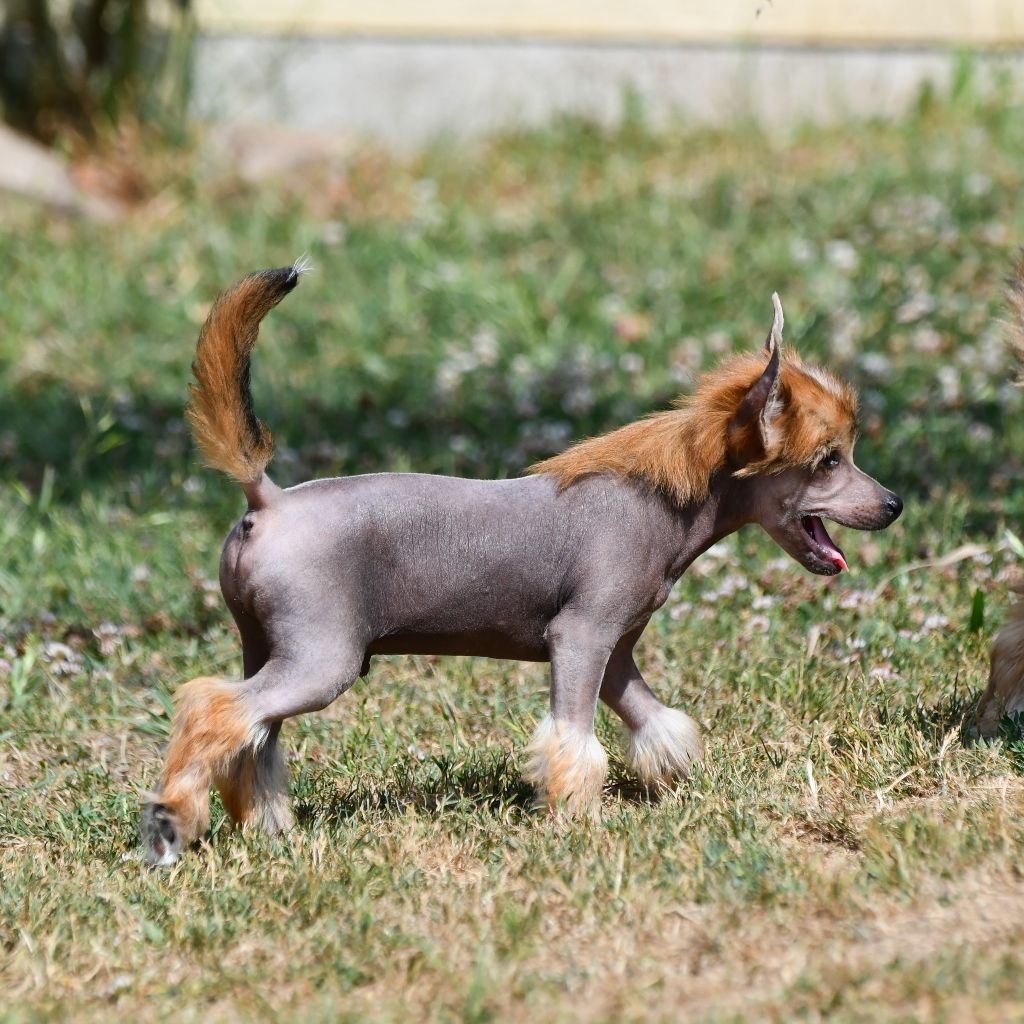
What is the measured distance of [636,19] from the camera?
36.6 ft

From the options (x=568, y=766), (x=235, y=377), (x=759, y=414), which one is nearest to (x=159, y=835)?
(x=568, y=766)

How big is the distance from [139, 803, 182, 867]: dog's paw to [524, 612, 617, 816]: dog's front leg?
0.87 metres

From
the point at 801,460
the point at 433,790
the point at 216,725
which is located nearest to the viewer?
the point at 216,725

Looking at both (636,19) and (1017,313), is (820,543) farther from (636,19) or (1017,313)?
(636,19)

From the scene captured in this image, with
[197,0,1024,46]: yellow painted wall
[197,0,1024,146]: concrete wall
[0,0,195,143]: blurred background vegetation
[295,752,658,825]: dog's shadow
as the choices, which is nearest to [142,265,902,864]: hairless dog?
[295,752,658,825]: dog's shadow

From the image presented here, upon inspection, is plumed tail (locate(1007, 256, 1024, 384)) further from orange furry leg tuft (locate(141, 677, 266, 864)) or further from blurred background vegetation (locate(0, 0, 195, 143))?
blurred background vegetation (locate(0, 0, 195, 143))

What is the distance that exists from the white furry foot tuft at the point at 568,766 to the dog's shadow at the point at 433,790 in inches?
8.7

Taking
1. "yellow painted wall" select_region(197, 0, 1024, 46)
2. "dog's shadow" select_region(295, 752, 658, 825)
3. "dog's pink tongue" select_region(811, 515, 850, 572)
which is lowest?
"dog's shadow" select_region(295, 752, 658, 825)

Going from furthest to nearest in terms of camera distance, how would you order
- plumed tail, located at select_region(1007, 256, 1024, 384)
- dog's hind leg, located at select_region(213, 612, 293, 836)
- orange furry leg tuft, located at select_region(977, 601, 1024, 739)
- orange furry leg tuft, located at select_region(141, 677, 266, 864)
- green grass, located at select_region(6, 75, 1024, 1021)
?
1. plumed tail, located at select_region(1007, 256, 1024, 384)
2. orange furry leg tuft, located at select_region(977, 601, 1024, 739)
3. dog's hind leg, located at select_region(213, 612, 293, 836)
4. orange furry leg tuft, located at select_region(141, 677, 266, 864)
5. green grass, located at select_region(6, 75, 1024, 1021)

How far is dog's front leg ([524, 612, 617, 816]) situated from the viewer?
390 centimetres

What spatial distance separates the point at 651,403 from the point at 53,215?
4.34 meters

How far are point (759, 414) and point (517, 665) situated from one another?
1.67m

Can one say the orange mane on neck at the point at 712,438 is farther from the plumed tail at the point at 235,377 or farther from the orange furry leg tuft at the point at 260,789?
the orange furry leg tuft at the point at 260,789

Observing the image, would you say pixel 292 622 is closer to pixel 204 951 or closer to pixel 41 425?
pixel 204 951
